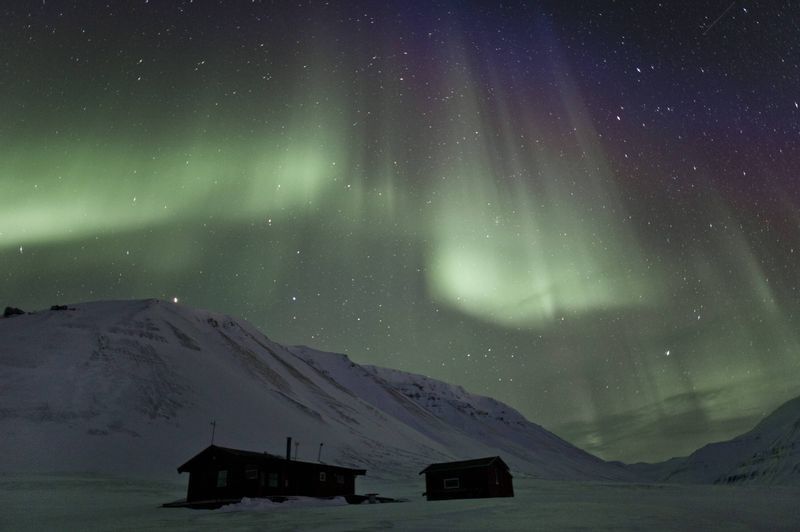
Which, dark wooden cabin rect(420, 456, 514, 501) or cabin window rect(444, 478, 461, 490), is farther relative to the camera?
cabin window rect(444, 478, 461, 490)

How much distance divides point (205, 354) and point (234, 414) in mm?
34776

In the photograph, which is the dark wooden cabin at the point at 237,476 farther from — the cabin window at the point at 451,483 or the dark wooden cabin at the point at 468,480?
the cabin window at the point at 451,483

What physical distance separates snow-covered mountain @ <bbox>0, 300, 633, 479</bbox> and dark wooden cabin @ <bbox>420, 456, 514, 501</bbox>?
41.4 metres

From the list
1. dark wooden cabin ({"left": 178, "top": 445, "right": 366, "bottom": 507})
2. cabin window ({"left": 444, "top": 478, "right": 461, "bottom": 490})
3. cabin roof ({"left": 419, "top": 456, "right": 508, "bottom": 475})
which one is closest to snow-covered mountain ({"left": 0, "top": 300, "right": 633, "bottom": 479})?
dark wooden cabin ({"left": 178, "top": 445, "right": 366, "bottom": 507})

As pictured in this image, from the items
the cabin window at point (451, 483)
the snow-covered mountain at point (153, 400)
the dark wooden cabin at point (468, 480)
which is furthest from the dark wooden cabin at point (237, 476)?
the snow-covered mountain at point (153, 400)

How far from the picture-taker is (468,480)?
151 feet

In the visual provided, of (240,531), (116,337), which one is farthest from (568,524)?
(116,337)

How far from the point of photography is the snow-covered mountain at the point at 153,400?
80125 mm

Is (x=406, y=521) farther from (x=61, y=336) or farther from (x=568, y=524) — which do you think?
(x=61, y=336)

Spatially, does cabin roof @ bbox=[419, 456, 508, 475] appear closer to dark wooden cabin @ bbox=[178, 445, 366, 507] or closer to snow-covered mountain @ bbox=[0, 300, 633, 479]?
dark wooden cabin @ bbox=[178, 445, 366, 507]

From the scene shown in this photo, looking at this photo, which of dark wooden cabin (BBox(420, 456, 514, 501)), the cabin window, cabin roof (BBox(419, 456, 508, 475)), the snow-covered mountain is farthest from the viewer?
the snow-covered mountain

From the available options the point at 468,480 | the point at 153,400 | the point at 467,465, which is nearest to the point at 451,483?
the point at 468,480

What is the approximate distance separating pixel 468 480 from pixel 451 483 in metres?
1.46

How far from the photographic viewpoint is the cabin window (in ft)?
152
